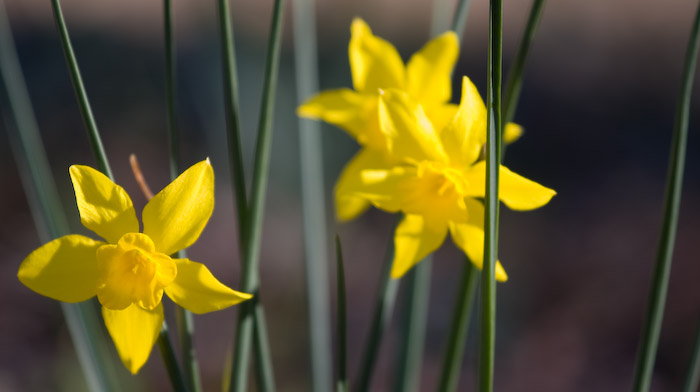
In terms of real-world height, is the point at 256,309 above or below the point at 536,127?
above

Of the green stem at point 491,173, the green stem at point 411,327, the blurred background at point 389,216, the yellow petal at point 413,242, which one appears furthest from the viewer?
the blurred background at point 389,216

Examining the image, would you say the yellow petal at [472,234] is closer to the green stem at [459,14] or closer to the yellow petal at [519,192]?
the yellow petal at [519,192]

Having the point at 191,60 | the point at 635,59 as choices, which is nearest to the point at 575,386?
Answer: the point at 635,59

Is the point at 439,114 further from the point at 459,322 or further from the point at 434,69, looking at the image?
the point at 459,322

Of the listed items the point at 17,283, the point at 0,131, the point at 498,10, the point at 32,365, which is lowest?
the point at 32,365

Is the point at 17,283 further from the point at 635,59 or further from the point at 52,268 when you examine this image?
the point at 635,59

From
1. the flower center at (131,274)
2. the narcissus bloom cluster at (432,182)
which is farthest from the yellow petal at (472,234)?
the flower center at (131,274)
